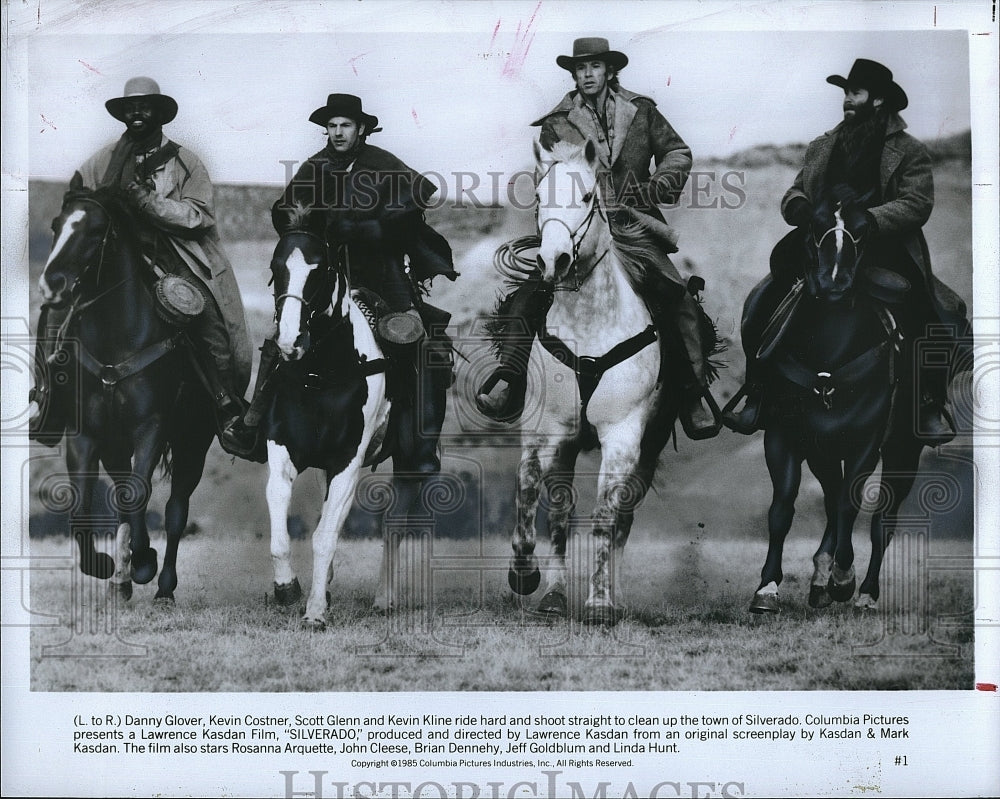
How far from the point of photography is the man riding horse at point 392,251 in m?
5.76

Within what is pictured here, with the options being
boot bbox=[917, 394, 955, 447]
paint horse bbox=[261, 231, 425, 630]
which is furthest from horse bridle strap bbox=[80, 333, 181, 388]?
boot bbox=[917, 394, 955, 447]

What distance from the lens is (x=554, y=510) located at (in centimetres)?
576

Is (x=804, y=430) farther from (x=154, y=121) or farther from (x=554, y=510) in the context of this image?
(x=154, y=121)

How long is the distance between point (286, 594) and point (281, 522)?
371 mm

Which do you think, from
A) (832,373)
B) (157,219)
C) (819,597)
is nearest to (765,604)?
(819,597)

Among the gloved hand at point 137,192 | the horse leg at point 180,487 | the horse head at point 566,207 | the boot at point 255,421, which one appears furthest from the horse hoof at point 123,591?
the horse head at point 566,207

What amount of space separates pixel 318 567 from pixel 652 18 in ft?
10.9

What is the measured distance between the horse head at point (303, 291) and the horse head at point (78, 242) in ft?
2.99

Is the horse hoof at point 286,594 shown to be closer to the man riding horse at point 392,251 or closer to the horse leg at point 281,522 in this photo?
the horse leg at point 281,522

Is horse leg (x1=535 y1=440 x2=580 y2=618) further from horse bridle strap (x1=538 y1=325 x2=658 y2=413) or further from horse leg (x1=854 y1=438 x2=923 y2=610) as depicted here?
horse leg (x1=854 y1=438 x2=923 y2=610)

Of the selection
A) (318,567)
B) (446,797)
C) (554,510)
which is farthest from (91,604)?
(554,510)

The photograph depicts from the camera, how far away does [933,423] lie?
582 cm

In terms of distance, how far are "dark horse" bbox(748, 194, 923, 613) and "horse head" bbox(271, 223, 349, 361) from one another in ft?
7.39

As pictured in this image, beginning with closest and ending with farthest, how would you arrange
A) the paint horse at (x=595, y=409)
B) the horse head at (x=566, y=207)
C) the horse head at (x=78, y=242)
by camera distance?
1. the horse head at (x=566, y=207)
2. the paint horse at (x=595, y=409)
3. the horse head at (x=78, y=242)
